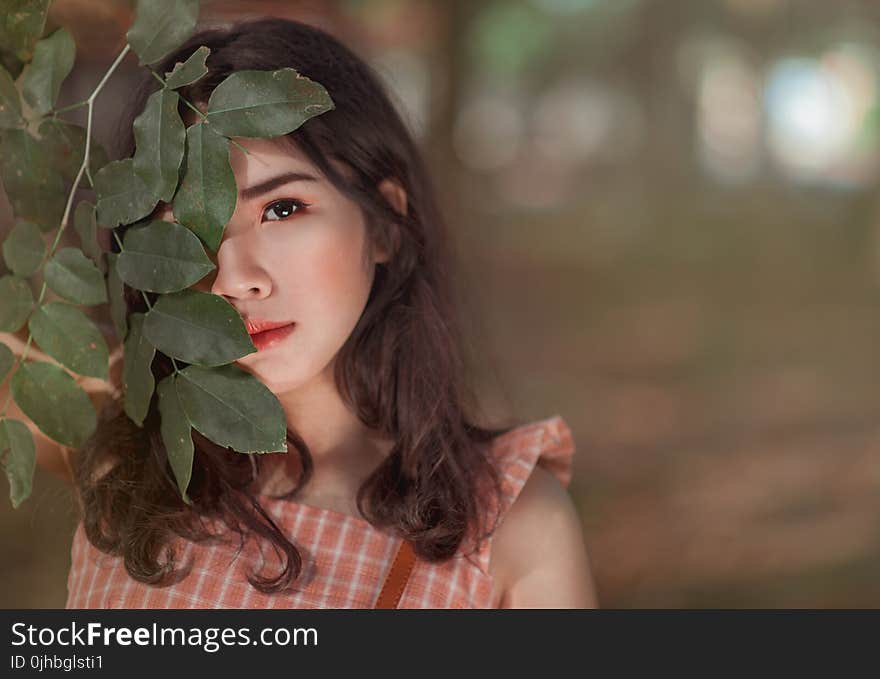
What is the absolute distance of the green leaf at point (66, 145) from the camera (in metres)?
0.98

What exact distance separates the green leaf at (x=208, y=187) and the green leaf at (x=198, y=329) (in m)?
0.05

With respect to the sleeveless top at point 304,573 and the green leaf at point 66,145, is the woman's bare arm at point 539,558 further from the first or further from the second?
the green leaf at point 66,145

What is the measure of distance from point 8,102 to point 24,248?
5.4 inches

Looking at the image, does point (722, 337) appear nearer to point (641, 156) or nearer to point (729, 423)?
point (729, 423)

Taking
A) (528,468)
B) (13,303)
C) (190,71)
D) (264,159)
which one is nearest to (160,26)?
(190,71)

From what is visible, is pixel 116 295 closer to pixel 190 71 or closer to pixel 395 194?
pixel 190 71

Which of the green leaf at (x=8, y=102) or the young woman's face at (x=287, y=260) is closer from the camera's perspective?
the green leaf at (x=8, y=102)

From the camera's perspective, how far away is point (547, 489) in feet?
4.18

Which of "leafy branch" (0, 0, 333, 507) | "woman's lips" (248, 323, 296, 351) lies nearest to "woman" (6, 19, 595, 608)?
"woman's lips" (248, 323, 296, 351)

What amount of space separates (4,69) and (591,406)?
4.08 m

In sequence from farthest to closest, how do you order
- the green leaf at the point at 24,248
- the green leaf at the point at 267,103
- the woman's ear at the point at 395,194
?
the woman's ear at the point at 395,194
the green leaf at the point at 24,248
the green leaf at the point at 267,103

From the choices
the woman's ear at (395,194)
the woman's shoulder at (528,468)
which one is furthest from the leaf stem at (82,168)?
the woman's shoulder at (528,468)

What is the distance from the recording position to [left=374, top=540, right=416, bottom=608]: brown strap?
3.71 ft

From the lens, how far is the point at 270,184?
3.51 ft
